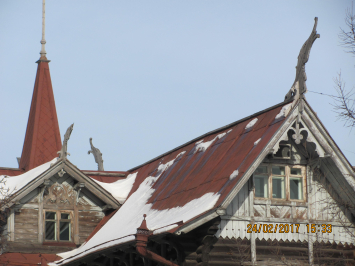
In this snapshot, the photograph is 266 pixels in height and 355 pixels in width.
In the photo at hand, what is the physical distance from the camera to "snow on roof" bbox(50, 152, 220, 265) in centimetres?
1588

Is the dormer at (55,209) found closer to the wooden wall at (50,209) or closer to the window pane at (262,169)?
the wooden wall at (50,209)

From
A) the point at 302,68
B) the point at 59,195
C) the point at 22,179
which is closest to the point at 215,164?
the point at 302,68

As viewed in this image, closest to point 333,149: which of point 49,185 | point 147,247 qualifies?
point 147,247

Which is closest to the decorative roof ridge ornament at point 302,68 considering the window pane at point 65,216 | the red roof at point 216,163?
the red roof at point 216,163

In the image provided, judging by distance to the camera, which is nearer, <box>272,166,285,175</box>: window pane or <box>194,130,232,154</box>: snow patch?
<box>272,166,285,175</box>: window pane

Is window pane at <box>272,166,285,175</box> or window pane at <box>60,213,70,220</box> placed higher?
window pane at <box>272,166,285,175</box>

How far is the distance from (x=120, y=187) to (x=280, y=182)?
7.82m

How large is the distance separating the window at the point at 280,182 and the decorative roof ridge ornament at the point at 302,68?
5.51 ft

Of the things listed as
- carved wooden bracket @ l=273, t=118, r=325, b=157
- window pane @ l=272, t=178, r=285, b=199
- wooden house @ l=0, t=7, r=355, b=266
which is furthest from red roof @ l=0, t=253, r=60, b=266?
carved wooden bracket @ l=273, t=118, r=325, b=157

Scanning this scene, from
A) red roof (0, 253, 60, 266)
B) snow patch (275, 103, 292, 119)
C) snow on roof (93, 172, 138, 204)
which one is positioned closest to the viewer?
snow patch (275, 103, 292, 119)

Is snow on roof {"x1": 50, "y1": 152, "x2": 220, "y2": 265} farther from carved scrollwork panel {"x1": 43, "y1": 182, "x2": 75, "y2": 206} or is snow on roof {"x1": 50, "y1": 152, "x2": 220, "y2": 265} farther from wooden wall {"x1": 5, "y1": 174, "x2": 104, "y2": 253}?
carved scrollwork panel {"x1": 43, "y1": 182, "x2": 75, "y2": 206}

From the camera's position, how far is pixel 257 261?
53.0ft

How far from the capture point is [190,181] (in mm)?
18141

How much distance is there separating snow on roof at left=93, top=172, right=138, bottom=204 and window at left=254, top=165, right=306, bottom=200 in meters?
Result: 6.76
